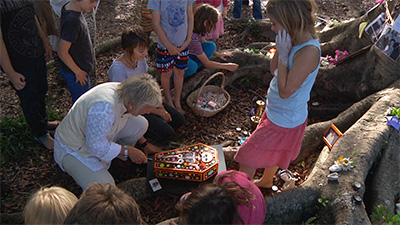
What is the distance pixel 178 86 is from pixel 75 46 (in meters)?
1.49

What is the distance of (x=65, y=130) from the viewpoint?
2975mm

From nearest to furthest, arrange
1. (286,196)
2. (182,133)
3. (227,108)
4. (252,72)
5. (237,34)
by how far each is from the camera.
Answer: (286,196) < (182,133) < (227,108) < (252,72) < (237,34)

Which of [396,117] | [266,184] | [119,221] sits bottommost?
[266,184]

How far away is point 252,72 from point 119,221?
3844mm

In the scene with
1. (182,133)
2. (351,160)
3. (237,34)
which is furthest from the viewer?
(237,34)

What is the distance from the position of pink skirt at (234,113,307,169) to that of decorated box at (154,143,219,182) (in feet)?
1.12

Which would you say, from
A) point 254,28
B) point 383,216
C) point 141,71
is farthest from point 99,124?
point 254,28

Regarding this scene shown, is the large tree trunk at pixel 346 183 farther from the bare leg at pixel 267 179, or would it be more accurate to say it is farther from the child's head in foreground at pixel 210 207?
the child's head in foreground at pixel 210 207

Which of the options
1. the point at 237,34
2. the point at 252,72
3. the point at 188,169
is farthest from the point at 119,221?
the point at 237,34

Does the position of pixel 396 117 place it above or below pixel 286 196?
above

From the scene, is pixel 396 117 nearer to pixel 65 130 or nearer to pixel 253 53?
pixel 253 53

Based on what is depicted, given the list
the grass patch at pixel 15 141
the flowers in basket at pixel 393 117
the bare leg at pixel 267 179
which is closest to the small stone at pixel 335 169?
the bare leg at pixel 267 179

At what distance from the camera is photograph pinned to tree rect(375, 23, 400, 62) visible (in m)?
4.02

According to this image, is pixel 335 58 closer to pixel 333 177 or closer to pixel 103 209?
pixel 333 177
